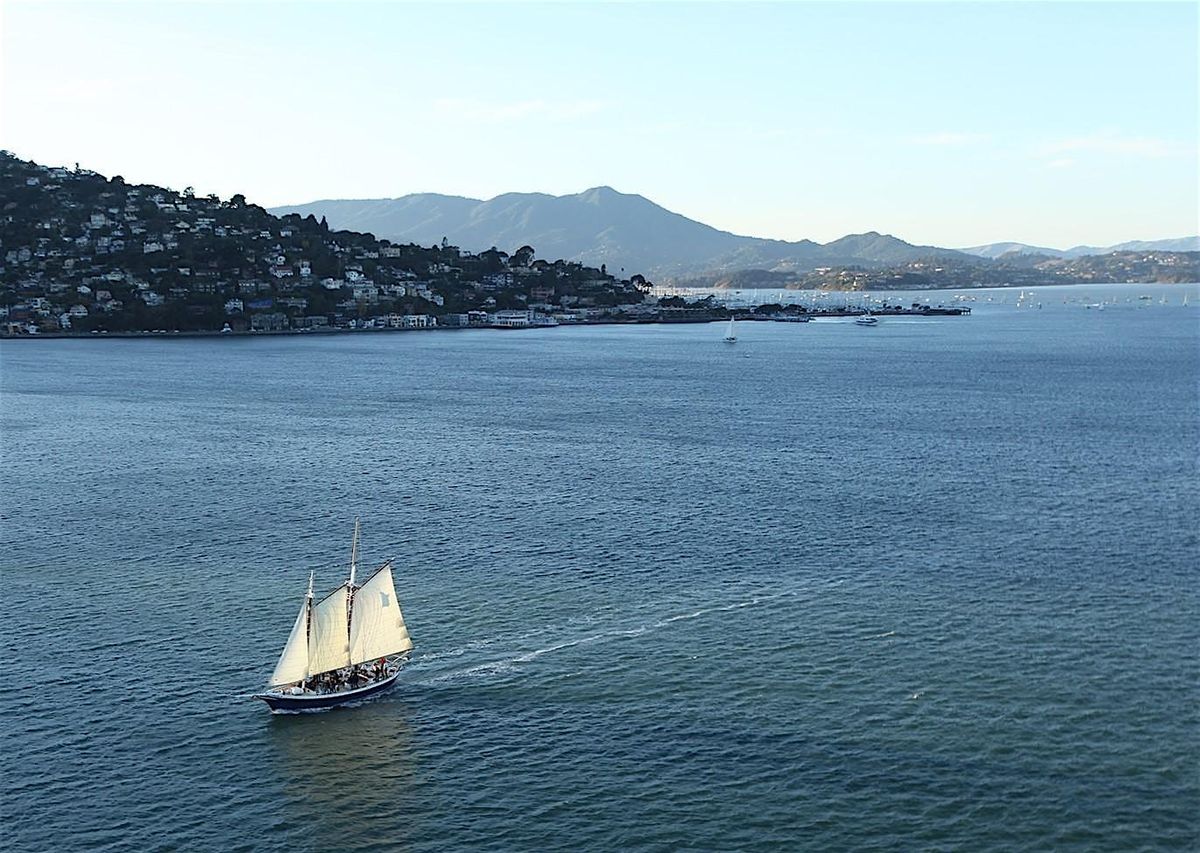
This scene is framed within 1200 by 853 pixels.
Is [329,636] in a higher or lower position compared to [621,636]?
higher

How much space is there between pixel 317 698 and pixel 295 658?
1394 mm

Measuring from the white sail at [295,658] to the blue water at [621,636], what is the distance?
3.94 feet

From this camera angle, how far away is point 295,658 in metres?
34.3

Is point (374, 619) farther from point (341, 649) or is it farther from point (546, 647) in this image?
point (546, 647)

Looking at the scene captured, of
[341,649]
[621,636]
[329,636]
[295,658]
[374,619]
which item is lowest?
[621,636]

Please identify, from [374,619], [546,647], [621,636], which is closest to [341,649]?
[374,619]

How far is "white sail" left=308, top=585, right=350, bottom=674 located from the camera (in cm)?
3484

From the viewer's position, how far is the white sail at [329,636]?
34844mm

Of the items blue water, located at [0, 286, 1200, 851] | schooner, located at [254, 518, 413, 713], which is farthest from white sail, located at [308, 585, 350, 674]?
blue water, located at [0, 286, 1200, 851]

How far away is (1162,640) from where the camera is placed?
39.4 meters

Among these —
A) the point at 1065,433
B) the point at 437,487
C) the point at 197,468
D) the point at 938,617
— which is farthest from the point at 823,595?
the point at 1065,433

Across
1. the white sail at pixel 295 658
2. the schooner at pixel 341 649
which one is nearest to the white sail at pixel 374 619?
the schooner at pixel 341 649

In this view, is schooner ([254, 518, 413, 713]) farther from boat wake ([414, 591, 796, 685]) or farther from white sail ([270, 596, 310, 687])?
boat wake ([414, 591, 796, 685])

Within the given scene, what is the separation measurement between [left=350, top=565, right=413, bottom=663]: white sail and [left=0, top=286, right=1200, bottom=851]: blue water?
1.50m
